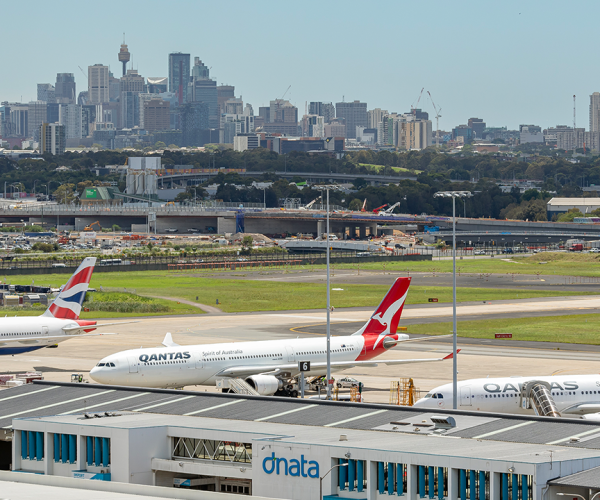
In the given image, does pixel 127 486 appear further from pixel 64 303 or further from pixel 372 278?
pixel 372 278

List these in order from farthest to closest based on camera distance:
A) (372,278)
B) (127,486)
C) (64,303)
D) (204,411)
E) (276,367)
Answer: (372,278) < (64,303) < (276,367) < (204,411) < (127,486)

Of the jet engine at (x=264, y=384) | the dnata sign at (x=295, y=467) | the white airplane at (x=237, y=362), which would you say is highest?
the dnata sign at (x=295, y=467)

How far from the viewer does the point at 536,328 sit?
383 feet

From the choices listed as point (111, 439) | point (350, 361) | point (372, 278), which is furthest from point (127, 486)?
point (372, 278)

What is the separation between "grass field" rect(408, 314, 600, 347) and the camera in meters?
109

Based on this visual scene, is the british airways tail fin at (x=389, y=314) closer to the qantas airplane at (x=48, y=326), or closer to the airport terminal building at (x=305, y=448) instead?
the qantas airplane at (x=48, y=326)

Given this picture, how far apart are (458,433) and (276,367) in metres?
29.7

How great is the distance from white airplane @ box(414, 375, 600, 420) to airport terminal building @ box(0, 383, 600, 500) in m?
15.5

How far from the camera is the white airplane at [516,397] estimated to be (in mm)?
60969

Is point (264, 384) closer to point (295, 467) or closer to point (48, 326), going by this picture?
point (48, 326)

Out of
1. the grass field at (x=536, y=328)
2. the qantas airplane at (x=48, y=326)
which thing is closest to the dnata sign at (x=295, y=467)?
the qantas airplane at (x=48, y=326)

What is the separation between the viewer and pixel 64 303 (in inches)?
3388

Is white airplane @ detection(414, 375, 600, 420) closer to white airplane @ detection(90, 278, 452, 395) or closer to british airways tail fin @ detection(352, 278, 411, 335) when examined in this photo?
white airplane @ detection(90, 278, 452, 395)

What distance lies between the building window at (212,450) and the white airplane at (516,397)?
2239 cm
